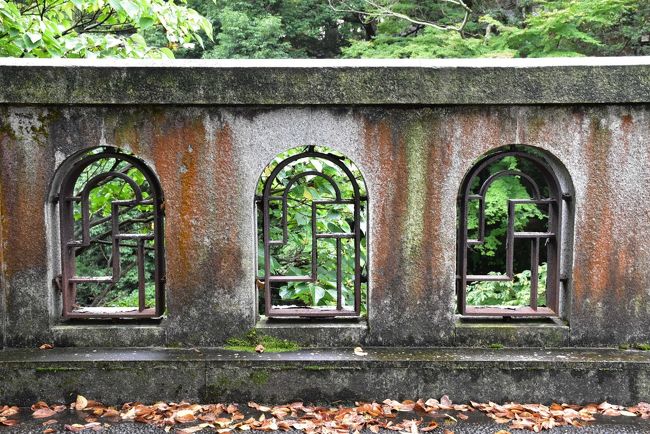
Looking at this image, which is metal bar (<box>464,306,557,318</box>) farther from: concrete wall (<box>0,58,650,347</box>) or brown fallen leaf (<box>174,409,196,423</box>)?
brown fallen leaf (<box>174,409,196,423</box>)

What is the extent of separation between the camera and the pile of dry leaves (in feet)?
12.8

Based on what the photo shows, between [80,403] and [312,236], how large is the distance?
1.90 m

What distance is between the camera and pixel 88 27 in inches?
293

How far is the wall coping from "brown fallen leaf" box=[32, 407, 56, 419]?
2014 mm

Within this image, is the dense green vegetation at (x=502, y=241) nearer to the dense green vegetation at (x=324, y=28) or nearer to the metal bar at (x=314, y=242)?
the dense green vegetation at (x=324, y=28)

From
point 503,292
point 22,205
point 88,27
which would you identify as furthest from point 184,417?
point 503,292

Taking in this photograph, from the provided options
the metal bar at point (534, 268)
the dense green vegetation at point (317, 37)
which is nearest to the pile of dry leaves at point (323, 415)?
the metal bar at point (534, 268)

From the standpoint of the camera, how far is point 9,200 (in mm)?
4258

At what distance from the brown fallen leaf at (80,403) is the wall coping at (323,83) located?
6.41ft

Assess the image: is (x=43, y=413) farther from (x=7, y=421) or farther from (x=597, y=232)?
(x=597, y=232)

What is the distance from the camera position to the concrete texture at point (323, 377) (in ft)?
13.7

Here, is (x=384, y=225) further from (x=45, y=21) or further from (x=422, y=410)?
(x=45, y=21)

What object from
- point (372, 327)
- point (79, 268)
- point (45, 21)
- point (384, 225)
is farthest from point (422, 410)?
point (79, 268)

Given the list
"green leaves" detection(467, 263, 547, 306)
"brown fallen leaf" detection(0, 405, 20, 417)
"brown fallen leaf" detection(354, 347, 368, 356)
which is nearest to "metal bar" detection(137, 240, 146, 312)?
"brown fallen leaf" detection(0, 405, 20, 417)
